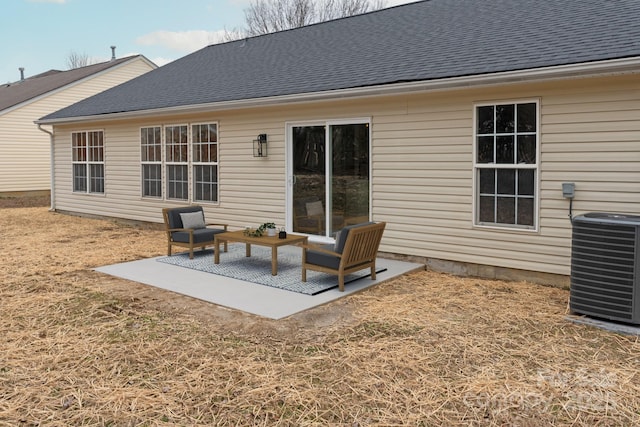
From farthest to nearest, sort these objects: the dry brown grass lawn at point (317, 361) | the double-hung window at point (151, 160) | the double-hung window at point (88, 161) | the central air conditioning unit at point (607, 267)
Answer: the double-hung window at point (88, 161) → the double-hung window at point (151, 160) → the central air conditioning unit at point (607, 267) → the dry brown grass lawn at point (317, 361)

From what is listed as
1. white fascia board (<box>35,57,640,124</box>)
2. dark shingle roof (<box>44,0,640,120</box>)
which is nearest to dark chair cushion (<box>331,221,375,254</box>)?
white fascia board (<box>35,57,640,124</box>)

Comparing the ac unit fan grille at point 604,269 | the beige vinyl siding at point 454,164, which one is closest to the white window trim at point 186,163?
the beige vinyl siding at point 454,164

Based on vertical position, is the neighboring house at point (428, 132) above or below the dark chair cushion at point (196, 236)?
above

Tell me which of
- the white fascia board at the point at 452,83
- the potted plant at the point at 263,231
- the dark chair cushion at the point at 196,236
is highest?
the white fascia board at the point at 452,83

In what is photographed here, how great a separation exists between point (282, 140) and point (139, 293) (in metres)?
3.84

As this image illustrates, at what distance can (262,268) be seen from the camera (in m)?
6.82

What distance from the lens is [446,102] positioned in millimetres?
6711

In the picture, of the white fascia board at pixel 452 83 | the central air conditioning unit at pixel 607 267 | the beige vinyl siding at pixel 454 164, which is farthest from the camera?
the beige vinyl siding at pixel 454 164

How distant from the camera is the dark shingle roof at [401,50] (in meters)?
6.19

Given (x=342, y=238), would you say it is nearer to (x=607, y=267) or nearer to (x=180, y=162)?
(x=607, y=267)

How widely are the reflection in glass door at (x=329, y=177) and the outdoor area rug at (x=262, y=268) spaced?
687mm

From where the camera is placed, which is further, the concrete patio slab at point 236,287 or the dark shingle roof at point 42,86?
the dark shingle roof at point 42,86

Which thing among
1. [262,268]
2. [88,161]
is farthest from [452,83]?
[88,161]

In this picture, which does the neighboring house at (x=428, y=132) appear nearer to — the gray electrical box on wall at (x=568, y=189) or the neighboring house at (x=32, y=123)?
the gray electrical box on wall at (x=568, y=189)
